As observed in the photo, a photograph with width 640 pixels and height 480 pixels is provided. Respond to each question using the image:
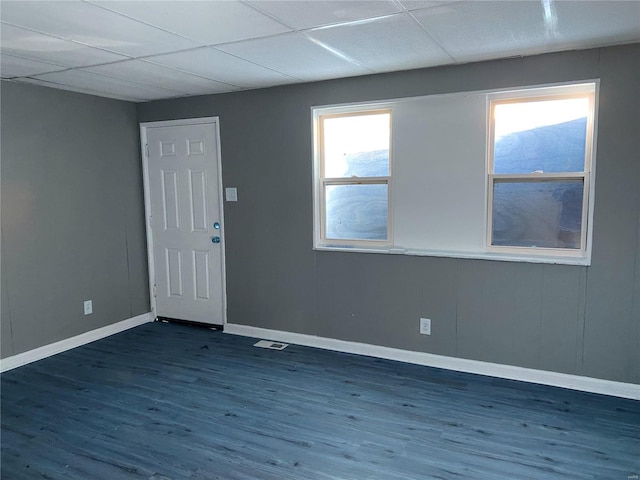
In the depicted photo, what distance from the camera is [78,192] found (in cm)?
420

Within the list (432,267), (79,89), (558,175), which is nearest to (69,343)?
(79,89)

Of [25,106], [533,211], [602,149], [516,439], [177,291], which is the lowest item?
[516,439]

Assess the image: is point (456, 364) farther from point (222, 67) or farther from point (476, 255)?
point (222, 67)

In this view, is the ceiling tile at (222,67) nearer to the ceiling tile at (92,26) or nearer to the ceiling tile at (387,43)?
the ceiling tile at (92,26)

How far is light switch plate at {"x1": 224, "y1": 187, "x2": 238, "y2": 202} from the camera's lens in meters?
4.37

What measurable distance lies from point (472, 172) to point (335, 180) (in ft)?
3.81

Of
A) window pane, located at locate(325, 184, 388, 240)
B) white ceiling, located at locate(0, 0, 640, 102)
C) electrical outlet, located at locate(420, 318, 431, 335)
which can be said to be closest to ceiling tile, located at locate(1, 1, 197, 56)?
white ceiling, located at locate(0, 0, 640, 102)

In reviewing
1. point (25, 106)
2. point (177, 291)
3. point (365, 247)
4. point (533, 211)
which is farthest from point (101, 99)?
point (533, 211)

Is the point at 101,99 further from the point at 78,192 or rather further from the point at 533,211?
the point at 533,211

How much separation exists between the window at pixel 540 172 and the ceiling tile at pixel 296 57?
3.89 feet

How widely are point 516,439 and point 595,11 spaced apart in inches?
92.4

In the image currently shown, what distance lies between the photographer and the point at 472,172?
11.2 feet

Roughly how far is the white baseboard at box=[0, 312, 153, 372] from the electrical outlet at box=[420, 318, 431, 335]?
2973mm

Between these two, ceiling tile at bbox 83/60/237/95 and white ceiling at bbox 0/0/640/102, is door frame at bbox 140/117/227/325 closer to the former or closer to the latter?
ceiling tile at bbox 83/60/237/95
